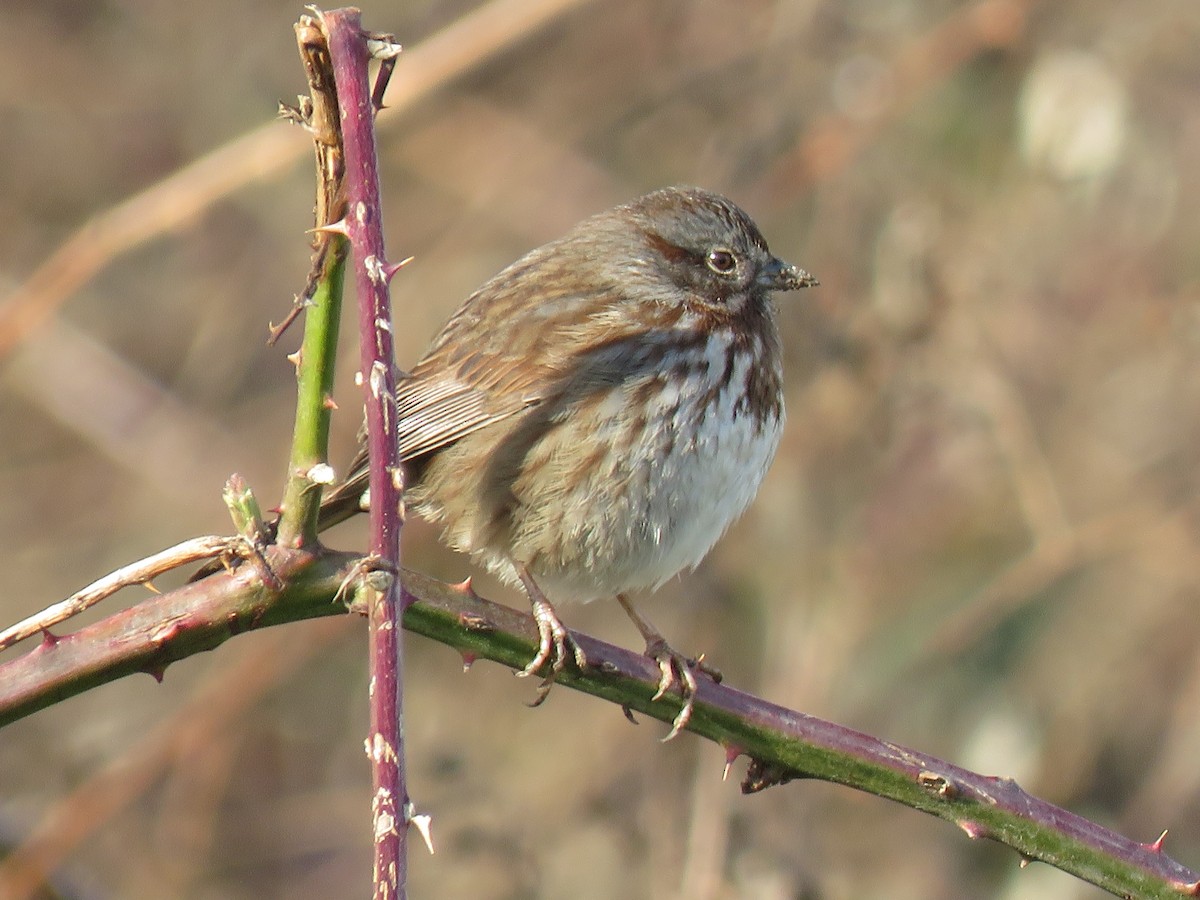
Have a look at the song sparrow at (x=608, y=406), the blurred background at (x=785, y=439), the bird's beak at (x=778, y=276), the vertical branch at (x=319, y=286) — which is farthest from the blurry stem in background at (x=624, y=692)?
the blurred background at (x=785, y=439)

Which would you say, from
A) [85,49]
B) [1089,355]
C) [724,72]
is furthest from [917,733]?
[85,49]

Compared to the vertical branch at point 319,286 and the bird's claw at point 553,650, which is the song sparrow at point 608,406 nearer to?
the bird's claw at point 553,650

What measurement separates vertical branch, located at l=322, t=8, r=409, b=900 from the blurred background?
256 centimetres

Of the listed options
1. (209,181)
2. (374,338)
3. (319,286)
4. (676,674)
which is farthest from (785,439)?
(374,338)

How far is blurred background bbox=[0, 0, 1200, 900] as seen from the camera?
5.25 metres

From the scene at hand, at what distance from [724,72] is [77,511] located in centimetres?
343

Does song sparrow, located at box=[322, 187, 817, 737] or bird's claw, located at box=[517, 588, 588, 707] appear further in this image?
song sparrow, located at box=[322, 187, 817, 737]

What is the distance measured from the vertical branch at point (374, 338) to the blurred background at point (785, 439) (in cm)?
256

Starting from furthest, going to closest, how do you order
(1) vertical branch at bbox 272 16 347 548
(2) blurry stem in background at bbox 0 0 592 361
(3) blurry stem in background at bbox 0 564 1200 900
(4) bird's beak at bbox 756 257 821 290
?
(2) blurry stem in background at bbox 0 0 592 361 < (4) bird's beak at bbox 756 257 821 290 < (3) blurry stem in background at bbox 0 564 1200 900 < (1) vertical branch at bbox 272 16 347 548

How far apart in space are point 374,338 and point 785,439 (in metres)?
4.07

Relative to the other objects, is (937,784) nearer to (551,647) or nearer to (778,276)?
(551,647)

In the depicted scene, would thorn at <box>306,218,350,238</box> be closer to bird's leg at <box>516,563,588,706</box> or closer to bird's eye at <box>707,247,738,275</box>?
bird's leg at <box>516,563,588,706</box>

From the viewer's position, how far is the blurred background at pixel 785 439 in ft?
17.2

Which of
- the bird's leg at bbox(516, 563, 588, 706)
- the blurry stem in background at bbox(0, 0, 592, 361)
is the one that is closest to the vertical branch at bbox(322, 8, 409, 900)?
the bird's leg at bbox(516, 563, 588, 706)
